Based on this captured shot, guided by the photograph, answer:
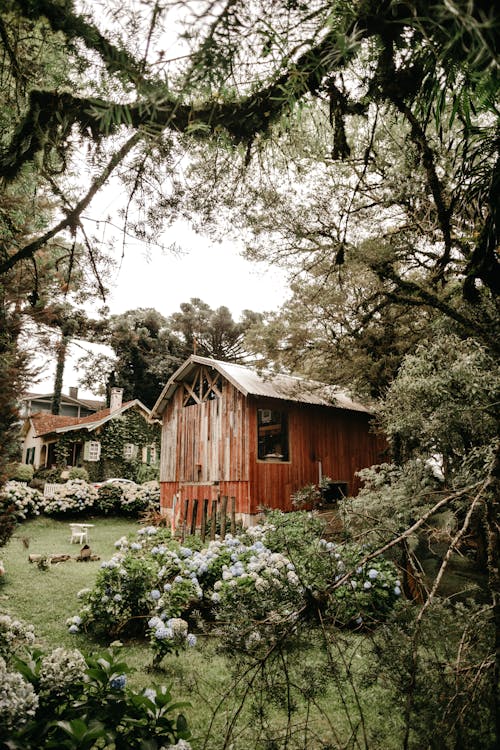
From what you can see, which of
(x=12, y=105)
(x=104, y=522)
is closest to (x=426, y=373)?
(x=12, y=105)

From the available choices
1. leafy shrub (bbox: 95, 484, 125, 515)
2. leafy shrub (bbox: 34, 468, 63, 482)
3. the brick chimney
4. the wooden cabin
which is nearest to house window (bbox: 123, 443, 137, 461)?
the brick chimney

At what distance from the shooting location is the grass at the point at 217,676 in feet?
5.70

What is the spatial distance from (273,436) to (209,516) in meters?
5.25

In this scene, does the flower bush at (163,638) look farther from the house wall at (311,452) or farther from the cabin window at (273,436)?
the cabin window at (273,436)

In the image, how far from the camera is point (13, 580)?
833cm

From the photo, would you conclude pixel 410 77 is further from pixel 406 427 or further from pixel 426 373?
Answer: pixel 406 427

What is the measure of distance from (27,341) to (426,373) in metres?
6.51

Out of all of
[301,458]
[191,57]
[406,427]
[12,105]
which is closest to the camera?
[191,57]

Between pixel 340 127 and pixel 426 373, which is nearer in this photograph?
pixel 340 127

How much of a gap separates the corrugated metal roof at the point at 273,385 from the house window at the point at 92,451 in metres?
9.76

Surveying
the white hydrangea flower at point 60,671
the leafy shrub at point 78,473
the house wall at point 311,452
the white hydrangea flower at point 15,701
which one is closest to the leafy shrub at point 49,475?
the leafy shrub at point 78,473

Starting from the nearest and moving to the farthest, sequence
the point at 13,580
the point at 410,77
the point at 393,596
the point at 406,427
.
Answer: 1. the point at 410,77
2. the point at 393,596
3. the point at 406,427
4. the point at 13,580

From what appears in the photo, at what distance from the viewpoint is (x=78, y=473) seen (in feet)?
70.4

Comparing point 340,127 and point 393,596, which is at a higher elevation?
point 340,127
